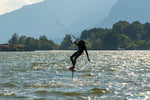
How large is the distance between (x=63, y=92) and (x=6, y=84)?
695 centimetres

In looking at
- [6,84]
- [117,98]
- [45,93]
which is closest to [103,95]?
[117,98]

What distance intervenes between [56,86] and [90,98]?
6239 mm

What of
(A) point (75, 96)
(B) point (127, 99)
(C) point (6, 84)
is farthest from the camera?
(C) point (6, 84)

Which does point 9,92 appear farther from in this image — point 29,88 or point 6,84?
point 6,84

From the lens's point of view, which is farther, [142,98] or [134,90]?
[134,90]

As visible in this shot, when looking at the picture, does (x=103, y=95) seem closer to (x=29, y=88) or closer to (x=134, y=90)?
(x=134, y=90)

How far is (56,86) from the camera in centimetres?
2580

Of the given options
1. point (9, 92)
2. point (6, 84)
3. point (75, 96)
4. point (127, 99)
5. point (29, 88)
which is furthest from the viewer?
point (6, 84)

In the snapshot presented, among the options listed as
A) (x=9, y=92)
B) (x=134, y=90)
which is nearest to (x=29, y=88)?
(x=9, y=92)

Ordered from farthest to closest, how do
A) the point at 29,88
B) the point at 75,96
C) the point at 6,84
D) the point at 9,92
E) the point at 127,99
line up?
the point at 6,84 → the point at 29,88 → the point at 9,92 → the point at 75,96 → the point at 127,99

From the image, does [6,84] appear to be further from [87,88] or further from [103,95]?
[103,95]

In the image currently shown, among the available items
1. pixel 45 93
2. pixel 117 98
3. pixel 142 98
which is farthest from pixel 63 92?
pixel 142 98

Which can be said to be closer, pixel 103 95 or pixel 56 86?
pixel 103 95

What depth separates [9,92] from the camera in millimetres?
22547
